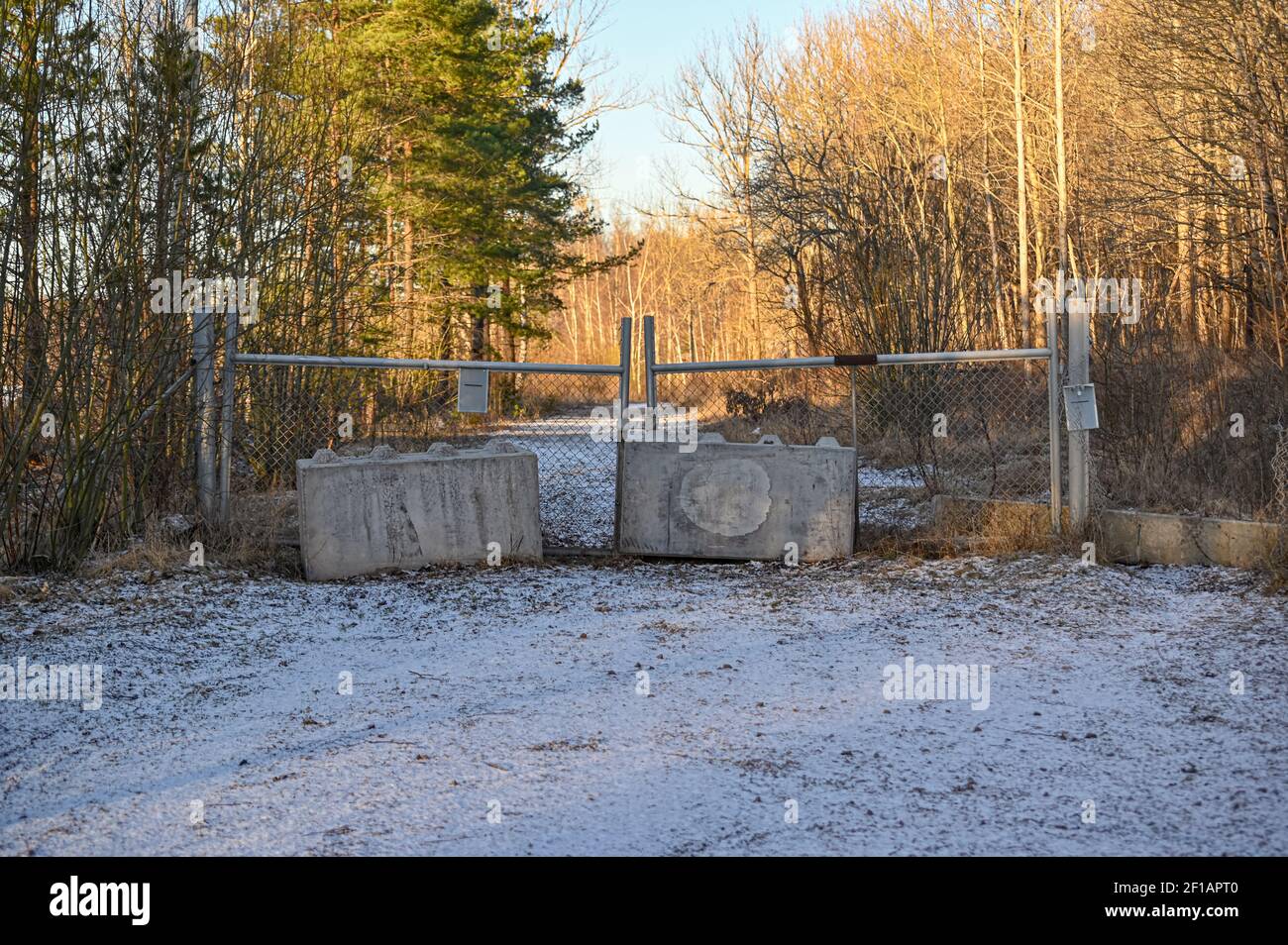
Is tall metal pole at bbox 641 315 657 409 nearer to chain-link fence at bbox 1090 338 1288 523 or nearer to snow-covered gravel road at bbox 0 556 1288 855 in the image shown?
snow-covered gravel road at bbox 0 556 1288 855

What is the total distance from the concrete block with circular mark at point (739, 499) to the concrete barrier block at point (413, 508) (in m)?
0.82

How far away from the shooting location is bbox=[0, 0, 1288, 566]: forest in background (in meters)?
7.83

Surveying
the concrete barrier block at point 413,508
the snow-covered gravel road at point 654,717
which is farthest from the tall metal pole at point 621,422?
the snow-covered gravel road at point 654,717

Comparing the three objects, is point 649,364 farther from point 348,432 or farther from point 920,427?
point 348,432

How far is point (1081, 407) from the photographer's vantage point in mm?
7977

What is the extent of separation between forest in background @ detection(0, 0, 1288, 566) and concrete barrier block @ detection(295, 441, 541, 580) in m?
1.34

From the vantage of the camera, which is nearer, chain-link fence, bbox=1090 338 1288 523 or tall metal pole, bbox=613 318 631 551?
tall metal pole, bbox=613 318 631 551

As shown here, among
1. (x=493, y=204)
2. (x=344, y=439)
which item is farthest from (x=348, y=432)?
(x=493, y=204)

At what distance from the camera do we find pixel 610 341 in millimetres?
58906

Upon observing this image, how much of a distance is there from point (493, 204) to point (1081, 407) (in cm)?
1984

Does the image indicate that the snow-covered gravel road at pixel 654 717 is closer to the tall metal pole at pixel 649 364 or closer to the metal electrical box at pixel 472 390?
the metal electrical box at pixel 472 390

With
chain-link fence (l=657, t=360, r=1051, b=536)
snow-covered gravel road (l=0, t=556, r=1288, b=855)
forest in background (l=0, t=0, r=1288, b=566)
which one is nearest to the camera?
snow-covered gravel road (l=0, t=556, r=1288, b=855)

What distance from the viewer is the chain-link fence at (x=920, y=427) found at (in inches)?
404

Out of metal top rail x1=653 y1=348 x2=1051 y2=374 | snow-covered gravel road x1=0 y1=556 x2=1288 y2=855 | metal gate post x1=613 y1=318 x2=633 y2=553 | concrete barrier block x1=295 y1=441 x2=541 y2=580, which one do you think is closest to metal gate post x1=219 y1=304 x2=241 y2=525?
concrete barrier block x1=295 y1=441 x2=541 y2=580
